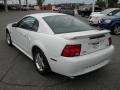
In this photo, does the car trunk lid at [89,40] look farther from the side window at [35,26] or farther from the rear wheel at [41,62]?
the side window at [35,26]

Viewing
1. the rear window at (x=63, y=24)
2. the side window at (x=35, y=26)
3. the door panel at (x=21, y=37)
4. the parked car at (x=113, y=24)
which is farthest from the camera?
the parked car at (x=113, y=24)

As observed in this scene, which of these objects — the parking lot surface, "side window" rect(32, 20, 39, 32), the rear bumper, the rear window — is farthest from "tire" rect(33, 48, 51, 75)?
the rear window

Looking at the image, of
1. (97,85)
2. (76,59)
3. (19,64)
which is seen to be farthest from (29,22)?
(97,85)

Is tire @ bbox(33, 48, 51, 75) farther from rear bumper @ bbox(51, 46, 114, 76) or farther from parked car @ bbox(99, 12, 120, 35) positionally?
parked car @ bbox(99, 12, 120, 35)

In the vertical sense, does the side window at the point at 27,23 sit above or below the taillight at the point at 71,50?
above

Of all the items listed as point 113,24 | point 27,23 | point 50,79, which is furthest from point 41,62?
point 113,24

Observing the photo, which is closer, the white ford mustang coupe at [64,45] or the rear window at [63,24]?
the white ford mustang coupe at [64,45]

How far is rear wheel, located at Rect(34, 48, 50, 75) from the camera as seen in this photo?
3.94 metres

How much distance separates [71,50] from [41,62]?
1.11m

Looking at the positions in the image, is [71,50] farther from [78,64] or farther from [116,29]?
[116,29]

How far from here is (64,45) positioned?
3.35 meters

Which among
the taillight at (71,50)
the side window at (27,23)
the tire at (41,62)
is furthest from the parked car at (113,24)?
the taillight at (71,50)

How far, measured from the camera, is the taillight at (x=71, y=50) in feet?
11.0

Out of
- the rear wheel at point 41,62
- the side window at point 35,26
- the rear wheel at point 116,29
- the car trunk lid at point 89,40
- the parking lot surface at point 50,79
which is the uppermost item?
the side window at point 35,26
